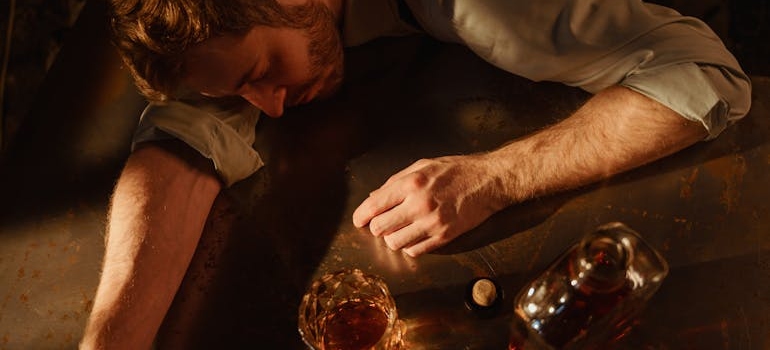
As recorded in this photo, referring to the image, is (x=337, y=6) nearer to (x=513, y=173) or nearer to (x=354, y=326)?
(x=513, y=173)

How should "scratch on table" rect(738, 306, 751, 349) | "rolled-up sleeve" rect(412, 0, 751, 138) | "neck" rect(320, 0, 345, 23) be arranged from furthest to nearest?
"neck" rect(320, 0, 345, 23)
"rolled-up sleeve" rect(412, 0, 751, 138)
"scratch on table" rect(738, 306, 751, 349)

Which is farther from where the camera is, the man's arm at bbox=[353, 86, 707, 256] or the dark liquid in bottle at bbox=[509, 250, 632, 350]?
the man's arm at bbox=[353, 86, 707, 256]

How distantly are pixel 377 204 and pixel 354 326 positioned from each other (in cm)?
→ 19

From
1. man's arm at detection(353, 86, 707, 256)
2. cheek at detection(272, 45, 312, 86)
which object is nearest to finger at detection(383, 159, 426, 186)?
man's arm at detection(353, 86, 707, 256)

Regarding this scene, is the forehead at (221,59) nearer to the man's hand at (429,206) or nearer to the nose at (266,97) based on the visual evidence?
the nose at (266,97)

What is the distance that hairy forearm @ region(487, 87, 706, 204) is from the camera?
0.93 meters

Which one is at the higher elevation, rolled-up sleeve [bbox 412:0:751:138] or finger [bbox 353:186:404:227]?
rolled-up sleeve [bbox 412:0:751:138]

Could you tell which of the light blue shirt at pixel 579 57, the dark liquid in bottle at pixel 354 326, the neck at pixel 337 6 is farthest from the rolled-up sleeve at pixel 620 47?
the dark liquid in bottle at pixel 354 326

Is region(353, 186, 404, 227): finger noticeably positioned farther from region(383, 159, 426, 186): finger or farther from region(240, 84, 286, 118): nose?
region(240, 84, 286, 118): nose

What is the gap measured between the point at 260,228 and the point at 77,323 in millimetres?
299

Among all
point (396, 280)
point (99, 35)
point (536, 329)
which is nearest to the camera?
point (536, 329)

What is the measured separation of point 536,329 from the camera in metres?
0.76

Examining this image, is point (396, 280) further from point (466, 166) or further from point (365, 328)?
point (466, 166)

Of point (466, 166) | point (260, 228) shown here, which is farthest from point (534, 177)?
point (260, 228)
